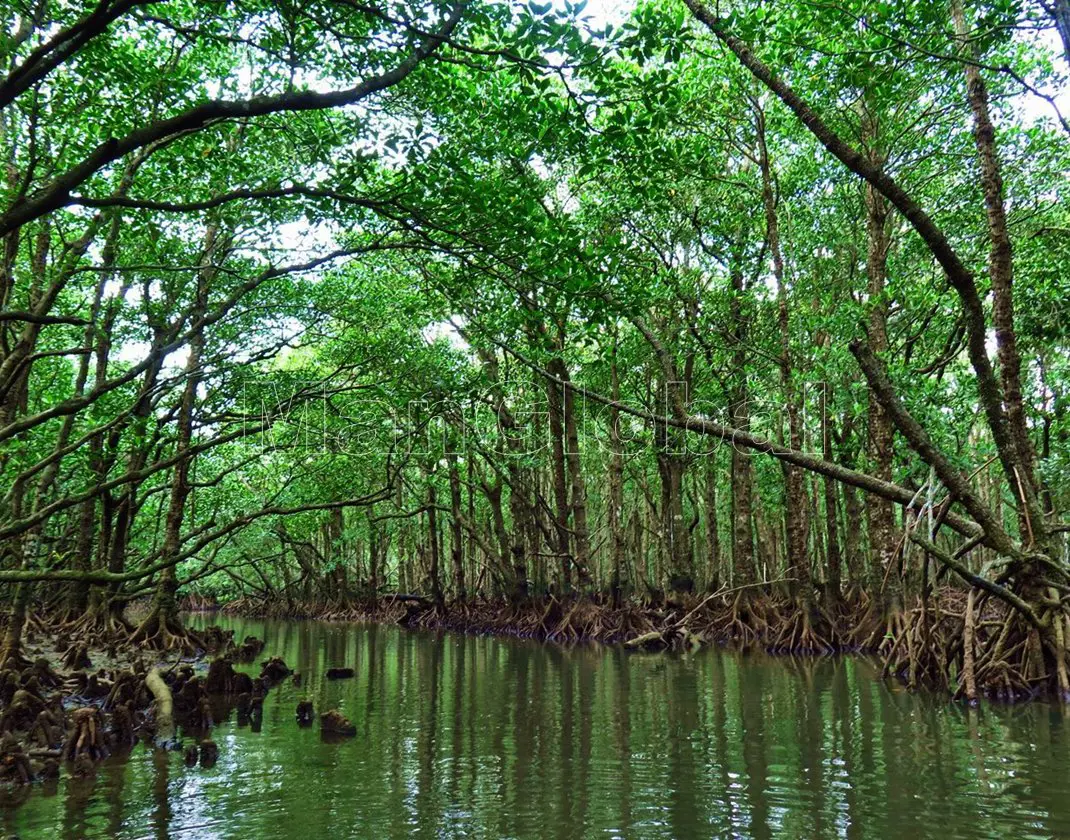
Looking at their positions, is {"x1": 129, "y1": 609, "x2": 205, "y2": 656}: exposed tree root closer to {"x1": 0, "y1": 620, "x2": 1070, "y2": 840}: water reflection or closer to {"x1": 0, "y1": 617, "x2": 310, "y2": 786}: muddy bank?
{"x1": 0, "y1": 617, "x2": 310, "y2": 786}: muddy bank

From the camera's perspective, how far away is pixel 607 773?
582 centimetres

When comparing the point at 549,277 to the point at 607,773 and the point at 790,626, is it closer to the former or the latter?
the point at 607,773

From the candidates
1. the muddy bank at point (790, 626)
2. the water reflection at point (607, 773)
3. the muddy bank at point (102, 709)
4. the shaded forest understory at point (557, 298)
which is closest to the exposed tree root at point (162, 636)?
the shaded forest understory at point (557, 298)

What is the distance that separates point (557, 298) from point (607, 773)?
3811mm

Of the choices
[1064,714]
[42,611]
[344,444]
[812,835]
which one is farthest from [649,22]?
[42,611]

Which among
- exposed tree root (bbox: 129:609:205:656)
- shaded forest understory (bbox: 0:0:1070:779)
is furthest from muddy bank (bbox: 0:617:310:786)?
exposed tree root (bbox: 129:609:205:656)

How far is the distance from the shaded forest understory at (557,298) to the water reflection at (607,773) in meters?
1.53

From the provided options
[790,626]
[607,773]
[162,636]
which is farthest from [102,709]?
[790,626]

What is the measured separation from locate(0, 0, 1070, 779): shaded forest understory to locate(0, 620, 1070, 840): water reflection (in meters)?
1.53

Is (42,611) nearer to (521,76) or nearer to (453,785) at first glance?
(453,785)

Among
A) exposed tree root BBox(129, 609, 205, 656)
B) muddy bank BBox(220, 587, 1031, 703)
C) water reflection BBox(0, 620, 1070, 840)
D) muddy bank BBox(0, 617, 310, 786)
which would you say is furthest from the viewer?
exposed tree root BBox(129, 609, 205, 656)

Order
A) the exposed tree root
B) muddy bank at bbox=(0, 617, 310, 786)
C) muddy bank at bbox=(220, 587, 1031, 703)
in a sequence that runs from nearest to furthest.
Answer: muddy bank at bbox=(0, 617, 310, 786) < muddy bank at bbox=(220, 587, 1031, 703) < the exposed tree root

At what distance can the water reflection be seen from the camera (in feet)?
15.4

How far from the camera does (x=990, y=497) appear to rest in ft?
77.8
